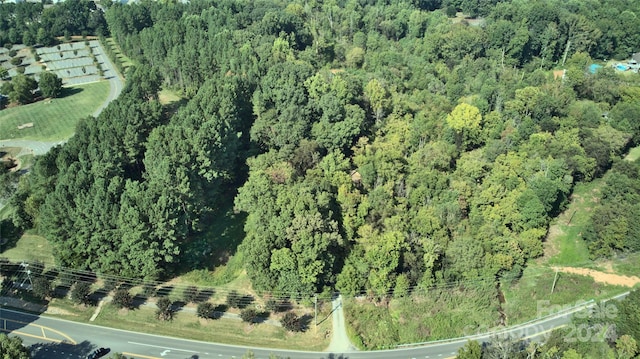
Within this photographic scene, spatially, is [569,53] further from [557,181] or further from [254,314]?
[254,314]

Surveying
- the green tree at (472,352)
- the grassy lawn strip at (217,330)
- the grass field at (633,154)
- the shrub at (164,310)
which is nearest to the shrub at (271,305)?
the grassy lawn strip at (217,330)

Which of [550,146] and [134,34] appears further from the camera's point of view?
[134,34]

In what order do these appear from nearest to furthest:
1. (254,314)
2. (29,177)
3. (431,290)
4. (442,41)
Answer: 1. (254,314)
2. (431,290)
3. (29,177)
4. (442,41)

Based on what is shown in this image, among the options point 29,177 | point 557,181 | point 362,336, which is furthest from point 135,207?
point 557,181

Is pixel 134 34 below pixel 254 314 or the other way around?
the other way around

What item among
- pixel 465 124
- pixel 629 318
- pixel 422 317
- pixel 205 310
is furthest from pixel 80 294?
pixel 465 124

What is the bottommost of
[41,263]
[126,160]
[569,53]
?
[569,53]
